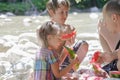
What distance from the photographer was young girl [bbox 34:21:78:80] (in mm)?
2926

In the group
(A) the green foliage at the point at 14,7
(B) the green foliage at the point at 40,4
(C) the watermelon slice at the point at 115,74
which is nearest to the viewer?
(C) the watermelon slice at the point at 115,74

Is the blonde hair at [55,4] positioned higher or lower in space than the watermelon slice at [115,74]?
higher

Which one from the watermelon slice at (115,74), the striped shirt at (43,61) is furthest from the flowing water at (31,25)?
the watermelon slice at (115,74)

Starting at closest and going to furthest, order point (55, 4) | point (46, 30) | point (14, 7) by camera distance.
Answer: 1. point (46, 30)
2. point (55, 4)
3. point (14, 7)

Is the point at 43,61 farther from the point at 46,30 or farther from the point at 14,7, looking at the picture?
the point at 14,7

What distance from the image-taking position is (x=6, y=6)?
21.5 metres

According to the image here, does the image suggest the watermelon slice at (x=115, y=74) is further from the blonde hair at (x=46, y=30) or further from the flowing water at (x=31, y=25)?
the flowing water at (x=31, y=25)

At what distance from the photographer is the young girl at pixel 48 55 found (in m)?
2.93

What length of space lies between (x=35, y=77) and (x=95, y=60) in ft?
1.49

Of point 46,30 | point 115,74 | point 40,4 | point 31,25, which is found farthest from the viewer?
point 40,4

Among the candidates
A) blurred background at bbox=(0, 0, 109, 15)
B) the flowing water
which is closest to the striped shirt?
the flowing water

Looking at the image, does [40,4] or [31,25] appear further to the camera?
[40,4]

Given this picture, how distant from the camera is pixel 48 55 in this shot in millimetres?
2934

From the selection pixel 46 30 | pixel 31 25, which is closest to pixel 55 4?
pixel 46 30
